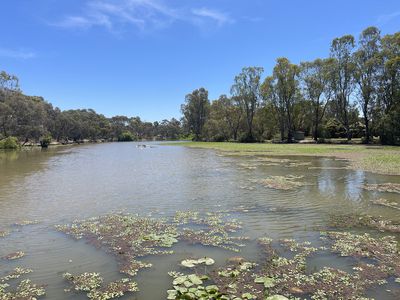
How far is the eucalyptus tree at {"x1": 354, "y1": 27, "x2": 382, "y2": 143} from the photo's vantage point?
56188mm

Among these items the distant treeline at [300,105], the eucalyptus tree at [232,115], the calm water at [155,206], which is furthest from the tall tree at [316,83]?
the calm water at [155,206]

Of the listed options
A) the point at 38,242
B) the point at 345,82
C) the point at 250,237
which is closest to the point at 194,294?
the point at 250,237

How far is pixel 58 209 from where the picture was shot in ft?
43.9

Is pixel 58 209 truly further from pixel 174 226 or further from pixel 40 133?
pixel 40 133

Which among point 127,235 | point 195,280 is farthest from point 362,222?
point 127,235

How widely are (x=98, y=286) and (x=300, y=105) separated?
256ft

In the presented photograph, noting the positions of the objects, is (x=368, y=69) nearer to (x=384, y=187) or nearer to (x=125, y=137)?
(x=384, y=187)

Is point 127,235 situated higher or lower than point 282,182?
lower

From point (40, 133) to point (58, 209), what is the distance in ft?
281

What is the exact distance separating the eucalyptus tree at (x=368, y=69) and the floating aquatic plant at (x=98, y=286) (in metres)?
58.8

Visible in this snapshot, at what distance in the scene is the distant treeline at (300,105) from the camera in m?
55.2

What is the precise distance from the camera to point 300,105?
7900 cm

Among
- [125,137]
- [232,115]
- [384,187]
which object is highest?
[232,115]

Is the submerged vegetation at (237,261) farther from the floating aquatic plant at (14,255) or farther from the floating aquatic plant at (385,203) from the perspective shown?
the floating aquatic plant at (385,203)
